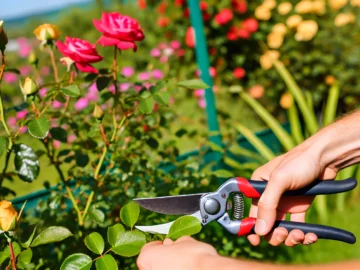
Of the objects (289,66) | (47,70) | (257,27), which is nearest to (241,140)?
(289,66)

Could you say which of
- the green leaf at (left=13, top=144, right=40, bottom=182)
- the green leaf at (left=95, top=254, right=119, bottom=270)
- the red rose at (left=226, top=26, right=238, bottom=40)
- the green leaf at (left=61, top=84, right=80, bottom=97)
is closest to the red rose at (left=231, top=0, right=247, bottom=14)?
the red rose at (left=226, top=26, right=238, bottom=40)

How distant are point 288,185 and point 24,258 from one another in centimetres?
68

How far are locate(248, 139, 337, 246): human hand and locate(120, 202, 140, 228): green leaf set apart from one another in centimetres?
32

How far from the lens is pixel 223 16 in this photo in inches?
182

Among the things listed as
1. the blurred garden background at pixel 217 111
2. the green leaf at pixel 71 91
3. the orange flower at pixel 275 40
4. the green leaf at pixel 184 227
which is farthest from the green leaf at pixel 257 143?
the green leaf at pixel 184 227

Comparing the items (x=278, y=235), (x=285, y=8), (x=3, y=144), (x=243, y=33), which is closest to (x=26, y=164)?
(x=3, y=144)

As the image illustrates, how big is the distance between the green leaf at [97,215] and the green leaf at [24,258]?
0.99 feet

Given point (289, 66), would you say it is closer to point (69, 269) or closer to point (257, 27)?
point (257, 27)

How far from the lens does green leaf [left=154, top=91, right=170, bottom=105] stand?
1.56 m

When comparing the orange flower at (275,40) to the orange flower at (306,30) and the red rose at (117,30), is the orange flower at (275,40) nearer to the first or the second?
the orange flower at (306,30)

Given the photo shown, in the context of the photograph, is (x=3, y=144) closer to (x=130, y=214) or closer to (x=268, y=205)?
(x=130, y=214)

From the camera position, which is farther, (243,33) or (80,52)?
(243,33)

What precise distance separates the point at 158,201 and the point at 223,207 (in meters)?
0.17

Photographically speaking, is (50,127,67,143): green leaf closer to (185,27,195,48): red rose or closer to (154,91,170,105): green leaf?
(154,91,170,105): green leaf
